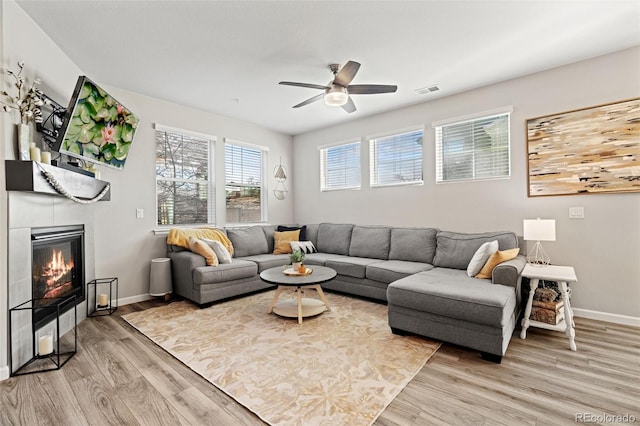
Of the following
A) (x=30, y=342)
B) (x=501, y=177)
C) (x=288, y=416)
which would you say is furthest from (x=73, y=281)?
(x=501, y=177)

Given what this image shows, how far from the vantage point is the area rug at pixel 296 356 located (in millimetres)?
1803

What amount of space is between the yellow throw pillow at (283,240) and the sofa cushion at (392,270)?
1647 mm

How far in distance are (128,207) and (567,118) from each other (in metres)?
5.39

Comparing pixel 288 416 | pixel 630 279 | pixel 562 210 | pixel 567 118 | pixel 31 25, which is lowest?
pixel 288 416

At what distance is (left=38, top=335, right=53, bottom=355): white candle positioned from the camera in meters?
2.33

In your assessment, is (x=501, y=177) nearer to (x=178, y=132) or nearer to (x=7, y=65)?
(x=178, y=132)

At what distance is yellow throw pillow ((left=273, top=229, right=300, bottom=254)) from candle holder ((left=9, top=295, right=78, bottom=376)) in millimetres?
2852

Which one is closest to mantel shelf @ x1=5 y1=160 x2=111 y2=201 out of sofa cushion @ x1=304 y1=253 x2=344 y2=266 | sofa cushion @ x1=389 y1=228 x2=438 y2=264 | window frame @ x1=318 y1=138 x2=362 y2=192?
sofa cushion @ x1=304 y1=253 x2=344 y2=266

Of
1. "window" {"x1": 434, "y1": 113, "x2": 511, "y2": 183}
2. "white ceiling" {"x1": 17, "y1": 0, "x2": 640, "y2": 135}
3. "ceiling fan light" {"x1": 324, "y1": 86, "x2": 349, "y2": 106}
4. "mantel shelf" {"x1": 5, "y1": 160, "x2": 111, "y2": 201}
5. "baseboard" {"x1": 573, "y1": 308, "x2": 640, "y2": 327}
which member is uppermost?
"white ceiling" {"x1": 17, "y1": 0, "x2": 640, "y2": 135}

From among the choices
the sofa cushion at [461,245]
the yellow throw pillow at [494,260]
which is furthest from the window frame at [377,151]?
the yellow throw pillow at [494,260]

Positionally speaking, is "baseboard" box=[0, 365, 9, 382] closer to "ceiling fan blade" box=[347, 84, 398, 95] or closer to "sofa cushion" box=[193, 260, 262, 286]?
"sofa cushion" box=[193, 260, 262, 286]

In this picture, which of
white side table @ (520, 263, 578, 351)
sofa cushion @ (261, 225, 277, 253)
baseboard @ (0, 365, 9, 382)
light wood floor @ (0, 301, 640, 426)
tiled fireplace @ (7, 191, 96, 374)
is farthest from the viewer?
sofa cushion @ (261, 225, 277, 253)

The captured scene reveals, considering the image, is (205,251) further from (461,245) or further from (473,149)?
(473,149)

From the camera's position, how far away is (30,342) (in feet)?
7.55
